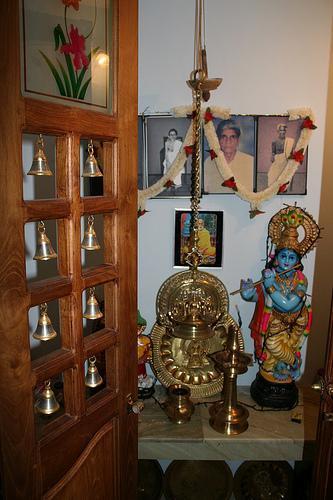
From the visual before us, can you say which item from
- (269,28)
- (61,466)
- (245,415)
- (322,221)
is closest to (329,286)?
(322,221)

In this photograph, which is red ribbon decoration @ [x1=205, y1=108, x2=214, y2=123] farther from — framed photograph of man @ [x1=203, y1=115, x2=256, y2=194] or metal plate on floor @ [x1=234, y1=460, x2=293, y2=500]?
metal plate on floor @ [x1=234, y1=460, x2=293, y2=500]

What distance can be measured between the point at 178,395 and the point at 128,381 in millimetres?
553

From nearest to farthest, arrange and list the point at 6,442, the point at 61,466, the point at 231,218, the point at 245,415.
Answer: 1. the point at 6,442
2. the point at 61,466
3. the point at 245,415
4. the point at 231,218

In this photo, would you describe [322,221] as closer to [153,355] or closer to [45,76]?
[153,355]

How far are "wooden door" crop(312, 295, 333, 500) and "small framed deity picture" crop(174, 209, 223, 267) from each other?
0.77m

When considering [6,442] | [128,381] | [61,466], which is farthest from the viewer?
[128,381]

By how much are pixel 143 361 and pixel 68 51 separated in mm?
1434

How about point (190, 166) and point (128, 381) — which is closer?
point (128, 381)

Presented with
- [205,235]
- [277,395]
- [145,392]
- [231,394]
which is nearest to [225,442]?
[231,394]

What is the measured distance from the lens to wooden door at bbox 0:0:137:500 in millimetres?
1018

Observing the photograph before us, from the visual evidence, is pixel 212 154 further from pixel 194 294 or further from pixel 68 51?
pixel 68 51

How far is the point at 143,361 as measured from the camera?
80.7 inches

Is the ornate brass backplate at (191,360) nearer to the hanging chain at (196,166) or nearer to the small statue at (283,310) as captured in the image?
the small statue at (283,310)

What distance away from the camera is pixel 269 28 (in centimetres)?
197
